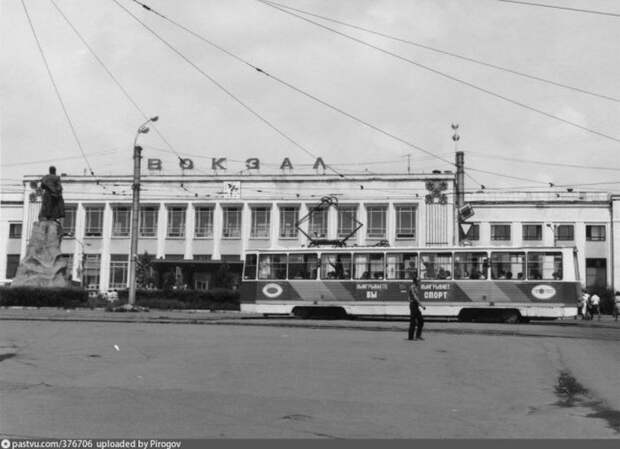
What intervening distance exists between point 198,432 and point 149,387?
10.1 ft

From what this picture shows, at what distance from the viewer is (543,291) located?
30.1 meters

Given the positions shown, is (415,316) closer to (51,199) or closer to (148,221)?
(51,199)

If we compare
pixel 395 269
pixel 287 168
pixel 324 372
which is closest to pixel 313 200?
pixel 287 168

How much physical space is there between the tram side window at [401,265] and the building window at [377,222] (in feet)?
132

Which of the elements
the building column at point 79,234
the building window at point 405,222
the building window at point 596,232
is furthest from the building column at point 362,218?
the building column at point 79,234

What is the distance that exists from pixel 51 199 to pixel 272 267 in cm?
1091

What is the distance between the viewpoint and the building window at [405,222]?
7162cm

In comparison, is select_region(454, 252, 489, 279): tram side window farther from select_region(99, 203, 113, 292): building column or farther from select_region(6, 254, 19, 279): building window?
select_region(6, 254, 19, 279): building window

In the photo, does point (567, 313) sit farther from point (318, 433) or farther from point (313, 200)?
point (313, 200)

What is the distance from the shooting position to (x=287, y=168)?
74.1 m

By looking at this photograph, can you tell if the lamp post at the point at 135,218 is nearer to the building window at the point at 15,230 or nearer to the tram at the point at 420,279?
the tram at the point at 420,279

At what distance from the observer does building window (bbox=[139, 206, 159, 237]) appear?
248 feet

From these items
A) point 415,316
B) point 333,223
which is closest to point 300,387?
point 415,316

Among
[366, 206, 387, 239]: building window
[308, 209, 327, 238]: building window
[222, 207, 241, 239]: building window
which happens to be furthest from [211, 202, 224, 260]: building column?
[366, 206, 387, 239]: building window
